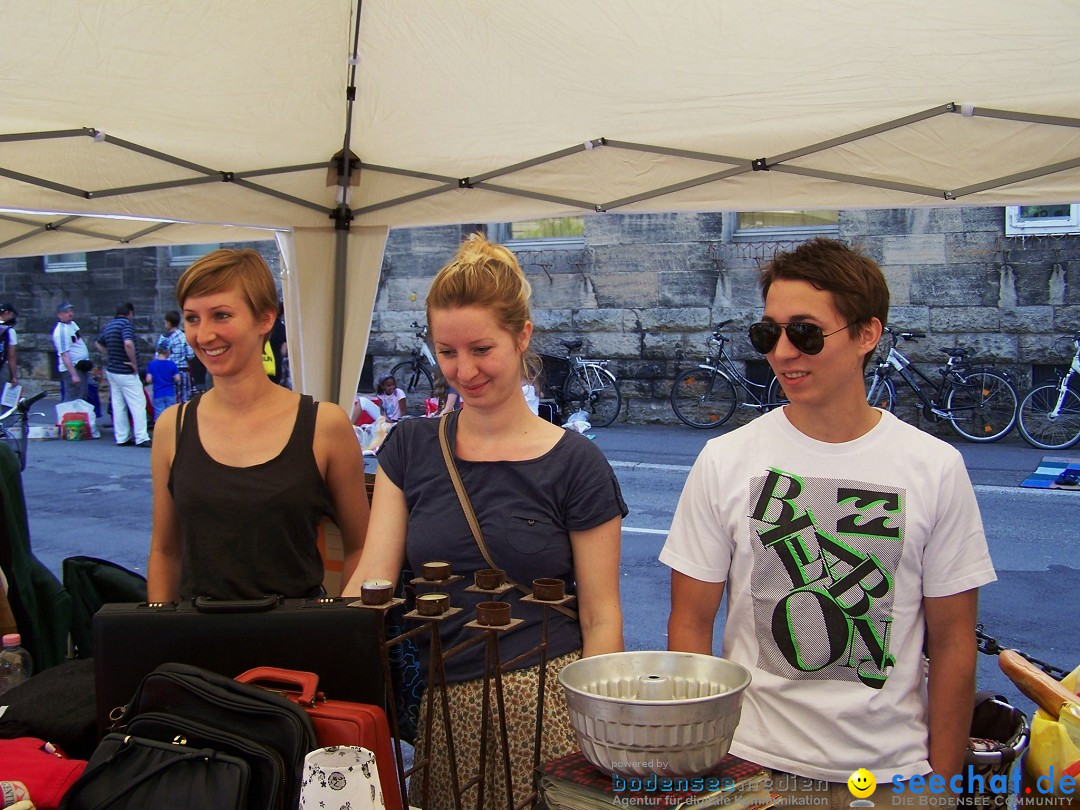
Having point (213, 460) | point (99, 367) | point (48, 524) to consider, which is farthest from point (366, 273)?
point (99, 367)

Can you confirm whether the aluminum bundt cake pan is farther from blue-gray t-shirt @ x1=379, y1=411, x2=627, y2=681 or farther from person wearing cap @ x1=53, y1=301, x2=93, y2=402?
person wearing cap @ x1=53, y1=301, x2=93, y2=402

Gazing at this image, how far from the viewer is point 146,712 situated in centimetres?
139

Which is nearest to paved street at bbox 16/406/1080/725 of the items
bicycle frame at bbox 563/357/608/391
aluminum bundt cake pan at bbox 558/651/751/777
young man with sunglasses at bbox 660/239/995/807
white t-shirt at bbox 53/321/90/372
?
bicycle frame at bbox 563/357/608/391

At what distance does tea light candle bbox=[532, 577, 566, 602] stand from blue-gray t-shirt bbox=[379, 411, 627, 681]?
0.79 feet

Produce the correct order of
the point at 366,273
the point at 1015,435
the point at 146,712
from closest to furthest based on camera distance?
the point at 146,712 → the point at 366,273 → the point at 1015,435

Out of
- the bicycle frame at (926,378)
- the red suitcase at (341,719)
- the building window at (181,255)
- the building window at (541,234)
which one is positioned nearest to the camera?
the red suitcase at (341,719)

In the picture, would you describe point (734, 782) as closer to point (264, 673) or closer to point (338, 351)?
point (264, 673)

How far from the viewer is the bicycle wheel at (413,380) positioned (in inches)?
559

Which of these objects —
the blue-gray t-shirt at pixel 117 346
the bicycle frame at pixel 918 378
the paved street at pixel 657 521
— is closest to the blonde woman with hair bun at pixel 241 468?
the paved street at pixel 657 521

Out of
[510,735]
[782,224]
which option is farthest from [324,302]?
[782,224]

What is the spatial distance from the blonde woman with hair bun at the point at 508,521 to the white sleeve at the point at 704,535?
0.13 metres

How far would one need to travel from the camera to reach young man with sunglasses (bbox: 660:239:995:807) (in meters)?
1.63

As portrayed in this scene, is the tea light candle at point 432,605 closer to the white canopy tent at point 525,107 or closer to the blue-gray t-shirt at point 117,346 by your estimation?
the white canopy tent at point 525,107

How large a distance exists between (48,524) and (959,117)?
8236 millimetres
